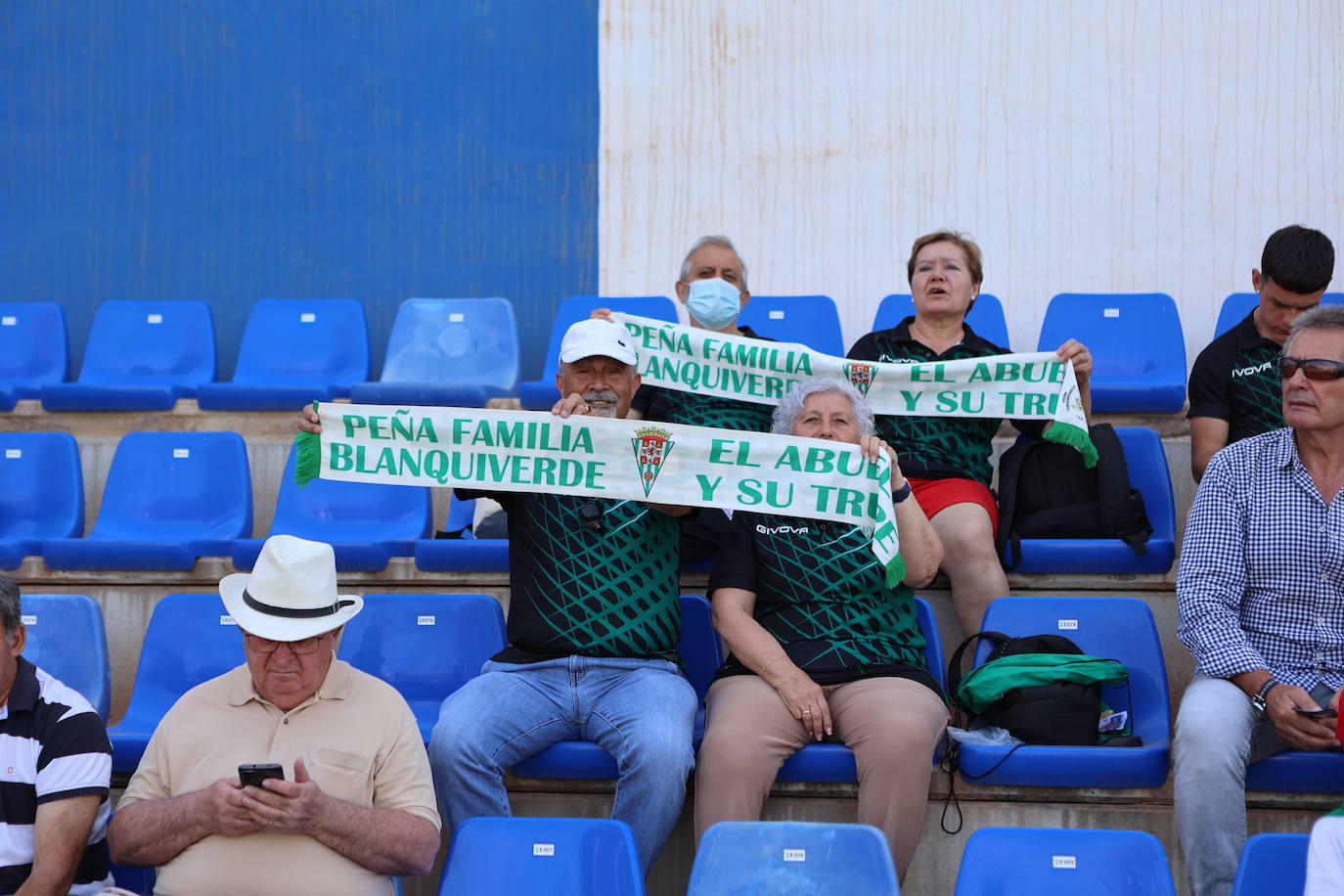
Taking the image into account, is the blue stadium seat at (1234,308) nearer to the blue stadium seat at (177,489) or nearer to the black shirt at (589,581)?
the black shirt at (589,581)

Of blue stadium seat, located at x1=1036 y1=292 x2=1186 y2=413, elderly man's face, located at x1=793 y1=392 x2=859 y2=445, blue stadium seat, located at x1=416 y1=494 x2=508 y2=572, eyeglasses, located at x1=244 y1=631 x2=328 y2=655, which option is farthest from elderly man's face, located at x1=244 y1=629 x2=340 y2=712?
blue stadium seat, located at x1=1036 y1=292 x2=1186 y2=413

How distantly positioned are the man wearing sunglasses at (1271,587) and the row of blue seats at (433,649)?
0.89 feet

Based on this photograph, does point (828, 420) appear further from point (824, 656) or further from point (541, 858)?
point (541, 858)

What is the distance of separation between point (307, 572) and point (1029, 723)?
6.07ft

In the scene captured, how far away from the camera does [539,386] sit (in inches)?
218

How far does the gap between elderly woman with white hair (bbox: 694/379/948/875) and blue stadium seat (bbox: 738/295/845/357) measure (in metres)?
1.76

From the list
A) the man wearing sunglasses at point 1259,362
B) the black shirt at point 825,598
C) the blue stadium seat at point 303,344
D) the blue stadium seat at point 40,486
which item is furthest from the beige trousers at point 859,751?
the blue stadium seat at point 303,344

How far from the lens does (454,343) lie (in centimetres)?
641

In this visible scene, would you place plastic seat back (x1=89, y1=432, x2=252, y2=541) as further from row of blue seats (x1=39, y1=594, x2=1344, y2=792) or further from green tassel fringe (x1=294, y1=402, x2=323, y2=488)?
green tassel fringe (x1=294, y1=402, x2=323, y2=488)

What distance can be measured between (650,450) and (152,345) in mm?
3388

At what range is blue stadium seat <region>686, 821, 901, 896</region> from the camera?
285cm

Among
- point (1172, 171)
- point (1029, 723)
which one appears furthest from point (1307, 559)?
point (1172, 171)

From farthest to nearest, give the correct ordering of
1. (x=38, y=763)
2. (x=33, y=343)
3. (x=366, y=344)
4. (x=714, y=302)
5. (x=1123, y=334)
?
1. (x=33, y=343)
2. (x=366, y=344)
3. (x=1123, y=334)
4. (x=714, y=302)
5. (x=38, y=763)

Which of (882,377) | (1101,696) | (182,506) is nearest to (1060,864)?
(1101,696)
